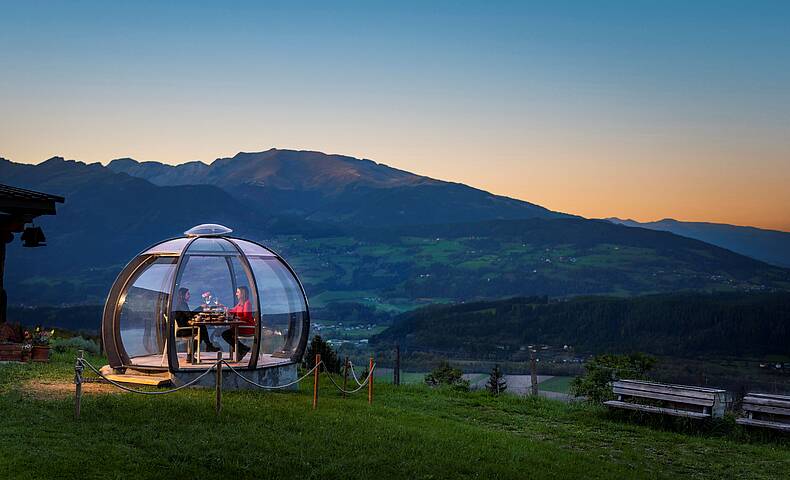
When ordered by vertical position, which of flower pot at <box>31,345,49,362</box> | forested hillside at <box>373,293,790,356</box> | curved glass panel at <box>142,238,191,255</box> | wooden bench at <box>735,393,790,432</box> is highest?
curved glass panel at <box>142,238,191,255</box>

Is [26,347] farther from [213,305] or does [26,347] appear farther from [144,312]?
[213,305]

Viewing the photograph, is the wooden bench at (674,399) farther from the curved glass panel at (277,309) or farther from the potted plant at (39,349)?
the potted plant at (39,349)

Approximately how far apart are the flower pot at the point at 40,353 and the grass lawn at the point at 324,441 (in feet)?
6.40

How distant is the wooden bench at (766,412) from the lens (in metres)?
15.5

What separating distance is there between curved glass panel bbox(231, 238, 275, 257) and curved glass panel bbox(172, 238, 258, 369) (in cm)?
20

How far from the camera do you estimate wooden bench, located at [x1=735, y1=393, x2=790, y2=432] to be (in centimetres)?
1546

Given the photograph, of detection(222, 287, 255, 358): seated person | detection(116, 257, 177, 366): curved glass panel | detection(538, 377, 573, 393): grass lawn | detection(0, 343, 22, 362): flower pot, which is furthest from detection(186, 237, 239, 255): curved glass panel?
detection(538, 377, 573, 393): grass lawn

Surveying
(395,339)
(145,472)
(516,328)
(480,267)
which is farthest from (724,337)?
(145,472)

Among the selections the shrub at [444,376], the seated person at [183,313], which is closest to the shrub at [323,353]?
the shrub at [444,376]

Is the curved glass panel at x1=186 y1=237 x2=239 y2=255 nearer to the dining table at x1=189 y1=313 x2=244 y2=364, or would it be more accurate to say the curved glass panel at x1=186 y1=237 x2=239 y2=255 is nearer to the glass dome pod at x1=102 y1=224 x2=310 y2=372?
the glass dome pod at x1=102 y1=224 x2=310 y2=372

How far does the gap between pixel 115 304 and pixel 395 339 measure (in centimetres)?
10307

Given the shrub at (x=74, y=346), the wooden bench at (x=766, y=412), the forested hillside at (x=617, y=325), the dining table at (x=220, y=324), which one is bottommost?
the forested hillside at (x=617, y=325)

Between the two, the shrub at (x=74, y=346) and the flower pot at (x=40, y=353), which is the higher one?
the flower pot at (x=40, y=353)

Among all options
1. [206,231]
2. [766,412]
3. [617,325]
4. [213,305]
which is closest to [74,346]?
[206,231]
